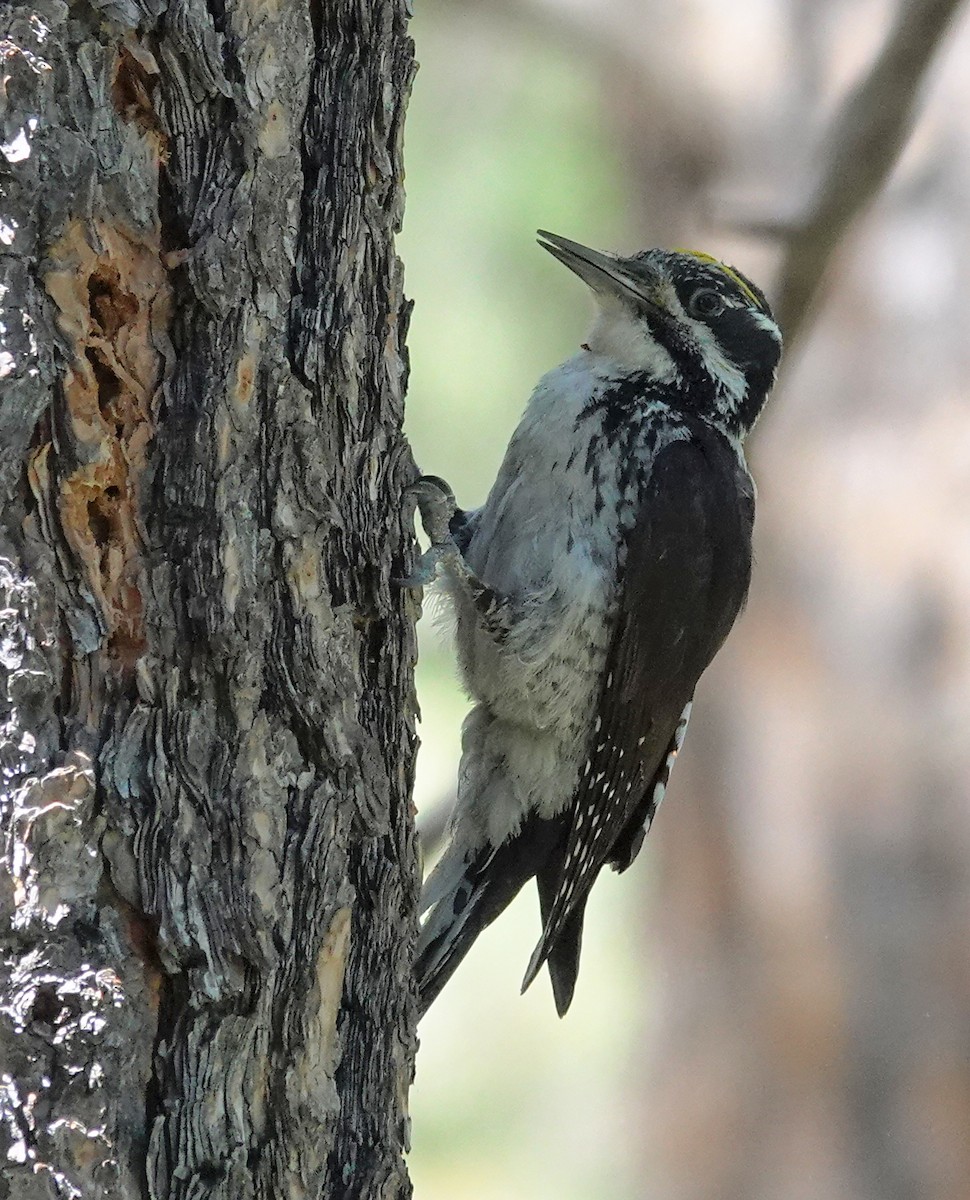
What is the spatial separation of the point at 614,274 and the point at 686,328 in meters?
0.20

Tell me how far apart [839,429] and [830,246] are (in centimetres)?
95

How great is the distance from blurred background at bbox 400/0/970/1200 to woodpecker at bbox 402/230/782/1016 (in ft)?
2.78

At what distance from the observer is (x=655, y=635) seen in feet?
9.38

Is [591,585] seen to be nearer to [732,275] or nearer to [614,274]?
[614,274]

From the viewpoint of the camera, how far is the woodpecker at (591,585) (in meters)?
2.79

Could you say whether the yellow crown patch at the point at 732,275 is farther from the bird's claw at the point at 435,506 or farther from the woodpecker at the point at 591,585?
the bird's claw at the point at 435,506

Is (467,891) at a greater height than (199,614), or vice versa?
(467,891)

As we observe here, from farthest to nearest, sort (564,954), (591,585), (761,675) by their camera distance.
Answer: (761,675)
(564,954)
(591,585)

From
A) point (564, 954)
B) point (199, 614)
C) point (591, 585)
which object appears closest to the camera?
point (199, 614)

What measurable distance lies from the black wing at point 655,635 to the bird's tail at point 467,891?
3.5 inches

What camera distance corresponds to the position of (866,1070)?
4.47m

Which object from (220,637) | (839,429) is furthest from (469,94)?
(220,637)

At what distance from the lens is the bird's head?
303 centimetres

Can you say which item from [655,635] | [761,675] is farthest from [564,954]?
[761,675]
